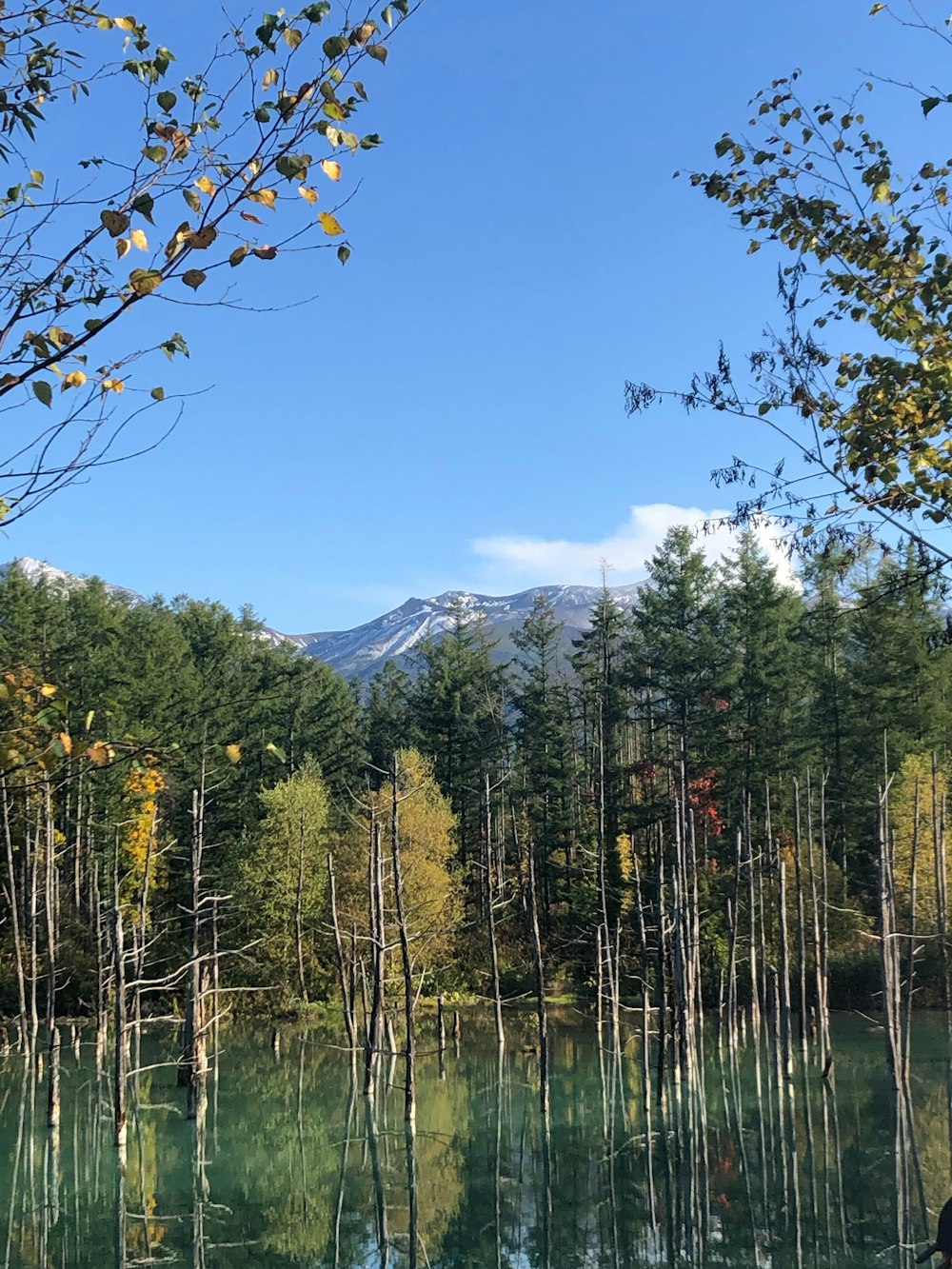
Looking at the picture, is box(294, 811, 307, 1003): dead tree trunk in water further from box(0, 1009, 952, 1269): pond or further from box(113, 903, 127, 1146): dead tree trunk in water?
box(113, 903, 127, 1146): dead tree trunk in water

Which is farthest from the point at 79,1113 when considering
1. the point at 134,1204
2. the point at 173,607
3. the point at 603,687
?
the point at 173,607

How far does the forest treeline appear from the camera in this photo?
2820 cm

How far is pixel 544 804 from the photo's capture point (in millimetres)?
40750

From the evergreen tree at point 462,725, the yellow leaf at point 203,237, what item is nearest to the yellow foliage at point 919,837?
the evergreen tree at point 462,725

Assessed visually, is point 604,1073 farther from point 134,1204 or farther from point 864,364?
point 864,364

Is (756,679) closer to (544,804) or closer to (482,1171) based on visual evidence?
(544,804)

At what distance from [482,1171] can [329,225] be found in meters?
14.7

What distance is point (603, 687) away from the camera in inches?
1578

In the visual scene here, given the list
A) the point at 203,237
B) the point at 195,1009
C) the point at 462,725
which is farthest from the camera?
the point at 462,725

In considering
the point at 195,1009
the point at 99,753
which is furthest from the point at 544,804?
the point at 99,753

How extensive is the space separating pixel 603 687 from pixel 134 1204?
2852cm

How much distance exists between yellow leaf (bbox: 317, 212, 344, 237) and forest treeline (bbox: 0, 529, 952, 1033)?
65.0 ft

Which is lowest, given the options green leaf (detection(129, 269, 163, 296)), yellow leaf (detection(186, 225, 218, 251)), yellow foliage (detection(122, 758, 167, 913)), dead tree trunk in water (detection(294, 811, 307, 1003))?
dead tree trunk in water (detection(294, 811, 307, 1003))

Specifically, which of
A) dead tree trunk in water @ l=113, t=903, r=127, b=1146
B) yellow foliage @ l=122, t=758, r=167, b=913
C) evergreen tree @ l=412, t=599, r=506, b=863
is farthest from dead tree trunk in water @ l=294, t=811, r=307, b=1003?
dead tree trunk in water @ l=113, t=903, r=127, b=1146
